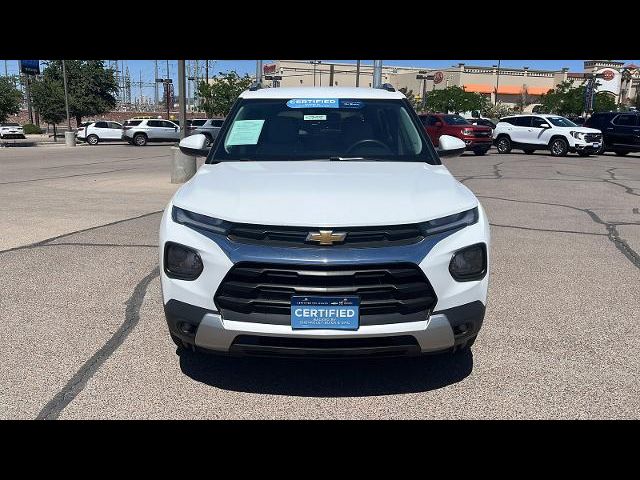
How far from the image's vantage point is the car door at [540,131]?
2508 cm

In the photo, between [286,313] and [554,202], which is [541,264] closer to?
[286,313]

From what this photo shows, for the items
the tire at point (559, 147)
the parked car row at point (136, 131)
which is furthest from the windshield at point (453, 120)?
the parked car row at point (136, 131)

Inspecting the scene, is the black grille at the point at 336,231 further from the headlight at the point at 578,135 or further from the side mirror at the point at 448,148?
the headlight at the point at 578,135

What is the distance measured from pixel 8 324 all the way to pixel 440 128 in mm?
22797

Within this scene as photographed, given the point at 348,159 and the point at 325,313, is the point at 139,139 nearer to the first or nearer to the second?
the point at 348,159

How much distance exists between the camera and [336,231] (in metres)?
3.02

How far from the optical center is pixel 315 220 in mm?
3031

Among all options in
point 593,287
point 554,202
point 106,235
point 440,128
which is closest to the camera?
point 593,287

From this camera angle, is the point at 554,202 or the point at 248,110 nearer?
the point at 248,110

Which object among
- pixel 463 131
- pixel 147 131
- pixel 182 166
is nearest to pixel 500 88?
pixel 147 131

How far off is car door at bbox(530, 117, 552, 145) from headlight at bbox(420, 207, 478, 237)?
23.9 m

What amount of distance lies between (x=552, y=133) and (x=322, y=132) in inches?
903

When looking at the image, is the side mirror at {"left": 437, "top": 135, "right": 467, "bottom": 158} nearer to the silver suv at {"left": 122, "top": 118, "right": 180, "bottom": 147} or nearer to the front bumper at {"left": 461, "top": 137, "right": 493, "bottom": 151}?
the front bumper at {"left": 461, "top": 137, "right": 493, "bottom": 151}
